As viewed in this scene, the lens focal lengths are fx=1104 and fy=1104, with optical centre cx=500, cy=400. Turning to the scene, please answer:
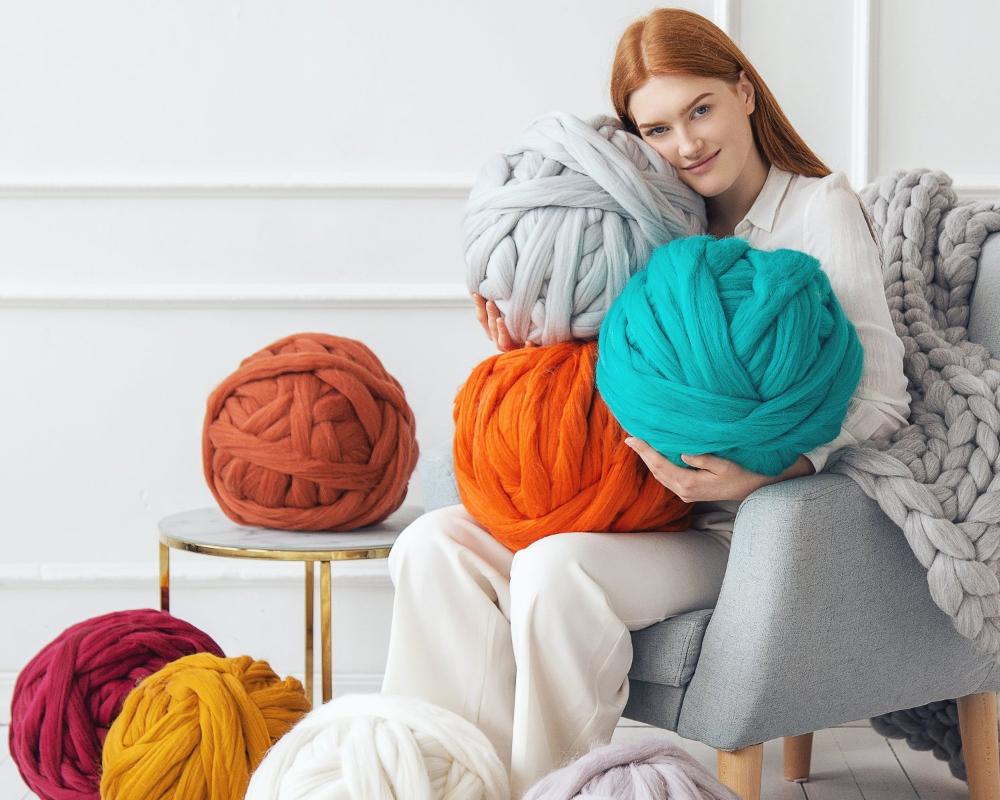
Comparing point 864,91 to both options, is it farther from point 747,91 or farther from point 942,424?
point 942,424

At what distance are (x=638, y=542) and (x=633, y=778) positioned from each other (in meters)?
0.32

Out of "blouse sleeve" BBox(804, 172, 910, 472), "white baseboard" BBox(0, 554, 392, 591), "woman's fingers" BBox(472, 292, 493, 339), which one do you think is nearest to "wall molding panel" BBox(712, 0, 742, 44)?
"blouse sleeve" BBox(804, 172, 910, 472)

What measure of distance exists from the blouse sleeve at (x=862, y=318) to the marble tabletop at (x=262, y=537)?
69cm

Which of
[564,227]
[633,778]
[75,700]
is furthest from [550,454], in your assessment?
[75,700]

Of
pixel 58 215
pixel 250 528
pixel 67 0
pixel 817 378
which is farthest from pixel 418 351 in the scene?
pixel 817 378

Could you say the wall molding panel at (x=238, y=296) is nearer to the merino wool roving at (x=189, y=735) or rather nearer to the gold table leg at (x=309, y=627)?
the gold table leg at (x=309, y=627)

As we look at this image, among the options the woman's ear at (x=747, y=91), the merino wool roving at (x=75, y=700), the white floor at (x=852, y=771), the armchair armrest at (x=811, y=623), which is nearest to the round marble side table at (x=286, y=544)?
the merino wool roving at (x=75, y=700)

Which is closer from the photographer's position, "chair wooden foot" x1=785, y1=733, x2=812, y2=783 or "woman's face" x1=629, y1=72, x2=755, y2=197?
"woman's face" x1=629, y1=72, x2=755, y2=197

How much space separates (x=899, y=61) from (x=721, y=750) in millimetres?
1400

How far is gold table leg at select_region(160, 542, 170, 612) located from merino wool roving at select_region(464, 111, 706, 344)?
74 centimetres

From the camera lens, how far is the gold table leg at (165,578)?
1.74 metres

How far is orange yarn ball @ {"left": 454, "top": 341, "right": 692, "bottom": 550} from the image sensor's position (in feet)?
4.17

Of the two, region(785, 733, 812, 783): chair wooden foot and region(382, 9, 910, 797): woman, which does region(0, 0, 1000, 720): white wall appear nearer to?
region(382, 9, 910, 797): woman

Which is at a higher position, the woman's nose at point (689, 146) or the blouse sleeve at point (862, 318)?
the woman's nose at point (689, 146)
